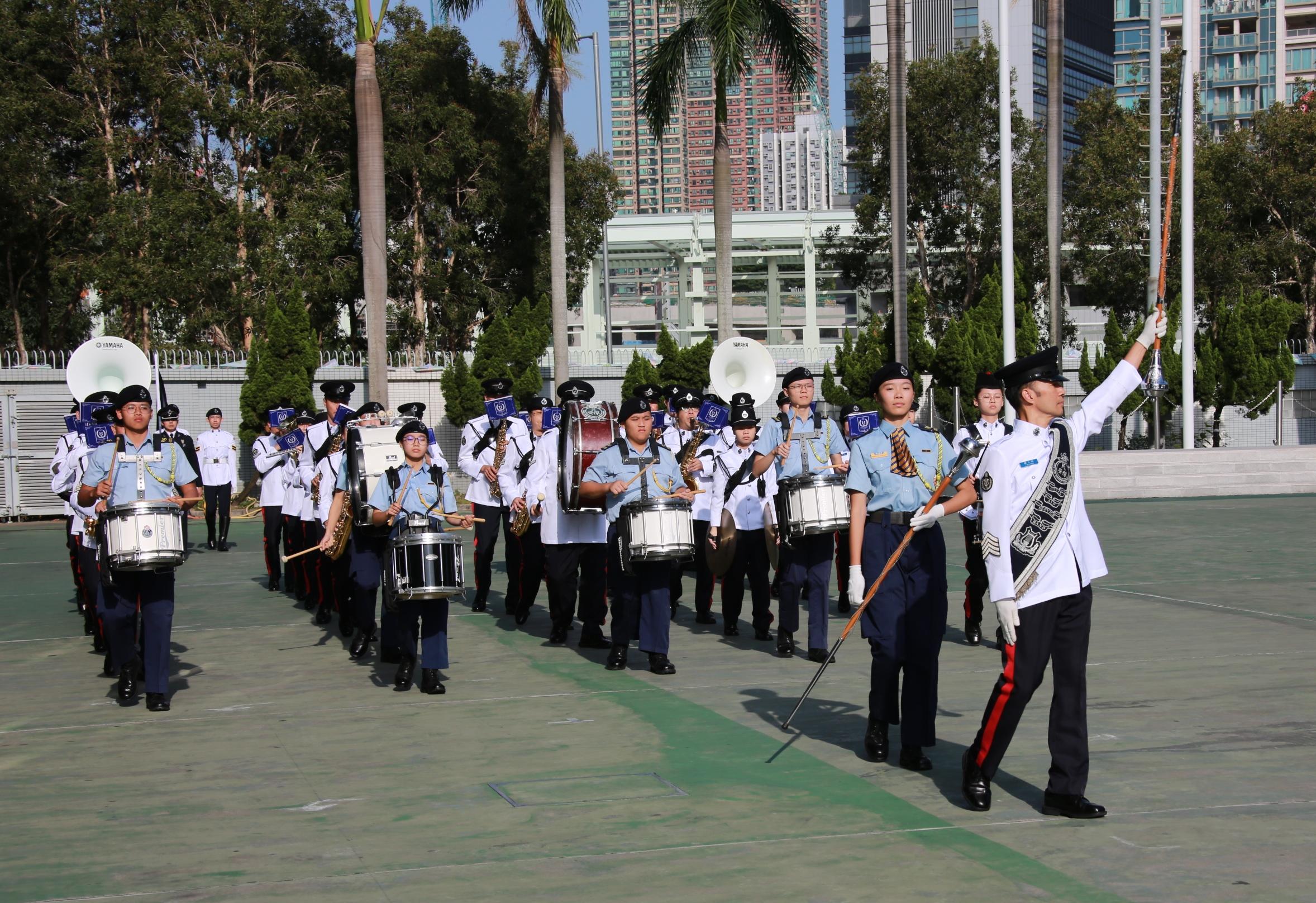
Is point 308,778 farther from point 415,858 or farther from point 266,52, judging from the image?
point 266,52

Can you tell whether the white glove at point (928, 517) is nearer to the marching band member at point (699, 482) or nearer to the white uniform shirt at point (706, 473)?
the marching band member at point (699, 482)

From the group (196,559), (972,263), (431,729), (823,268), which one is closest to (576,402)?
(431,729)

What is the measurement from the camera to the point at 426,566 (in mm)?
8531

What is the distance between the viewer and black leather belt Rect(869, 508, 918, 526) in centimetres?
696

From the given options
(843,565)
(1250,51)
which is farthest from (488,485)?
(1250,51)

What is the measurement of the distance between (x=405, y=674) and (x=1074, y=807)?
15.6ft

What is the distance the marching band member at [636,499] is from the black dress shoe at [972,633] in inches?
90.9

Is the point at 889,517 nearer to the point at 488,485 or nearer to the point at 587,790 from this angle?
the point at 587,790

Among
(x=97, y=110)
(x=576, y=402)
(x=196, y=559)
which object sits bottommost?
(x=196, y=559)

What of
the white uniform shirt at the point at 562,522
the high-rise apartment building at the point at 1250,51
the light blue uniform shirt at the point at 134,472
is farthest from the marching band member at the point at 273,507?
Result: the high-rise apartment building at the point at 1250,51

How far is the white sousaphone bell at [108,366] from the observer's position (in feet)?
44.5

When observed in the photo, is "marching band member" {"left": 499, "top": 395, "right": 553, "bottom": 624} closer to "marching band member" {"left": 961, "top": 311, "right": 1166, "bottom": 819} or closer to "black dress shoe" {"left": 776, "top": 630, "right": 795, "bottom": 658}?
"black dress shoe" {"left": 776, "top": 630, "right": 795, "bottom": 658}

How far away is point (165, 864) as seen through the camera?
542 cm

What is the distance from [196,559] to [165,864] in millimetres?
13330
